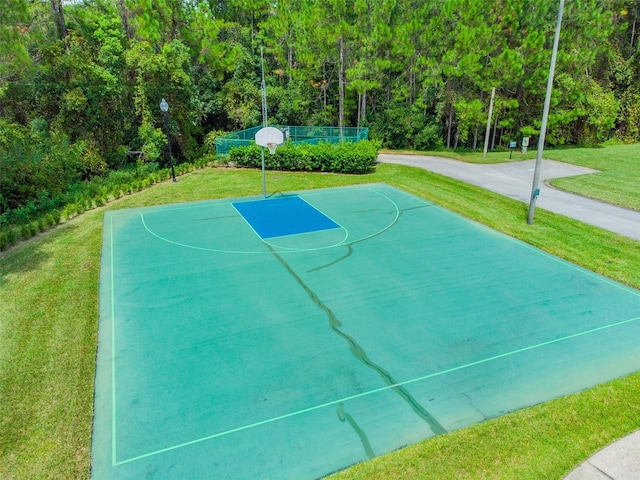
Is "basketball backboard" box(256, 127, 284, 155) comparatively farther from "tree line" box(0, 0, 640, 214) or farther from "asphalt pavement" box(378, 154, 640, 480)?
"tree line" box(0, 0, 640, 214)

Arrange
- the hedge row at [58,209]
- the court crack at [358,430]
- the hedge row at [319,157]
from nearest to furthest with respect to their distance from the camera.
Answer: the court crack at [358,430], the hedge row at [58,209], the hedge row at [319,157]

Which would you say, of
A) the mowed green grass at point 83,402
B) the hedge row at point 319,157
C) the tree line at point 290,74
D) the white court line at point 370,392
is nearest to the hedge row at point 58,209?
the mowed green grass at point 83,402

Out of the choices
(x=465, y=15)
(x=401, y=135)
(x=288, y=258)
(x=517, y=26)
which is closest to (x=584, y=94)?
(x=517, y=26)

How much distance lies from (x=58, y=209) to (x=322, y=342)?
1105cm

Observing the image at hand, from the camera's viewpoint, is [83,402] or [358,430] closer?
[358,430]

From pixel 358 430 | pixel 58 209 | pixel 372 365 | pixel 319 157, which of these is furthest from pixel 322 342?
pixel 319 157

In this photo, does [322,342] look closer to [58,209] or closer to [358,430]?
[358,430]

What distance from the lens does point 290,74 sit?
28281 mm

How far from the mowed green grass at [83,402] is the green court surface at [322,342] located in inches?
8.8

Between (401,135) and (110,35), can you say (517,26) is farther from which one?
(110,35)

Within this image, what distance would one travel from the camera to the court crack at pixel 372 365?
4.82m

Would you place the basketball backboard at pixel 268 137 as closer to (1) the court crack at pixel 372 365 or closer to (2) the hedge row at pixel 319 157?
(2) the hedge row at pixel 319 157

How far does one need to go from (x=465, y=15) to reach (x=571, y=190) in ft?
42.1

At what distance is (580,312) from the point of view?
707 cm
